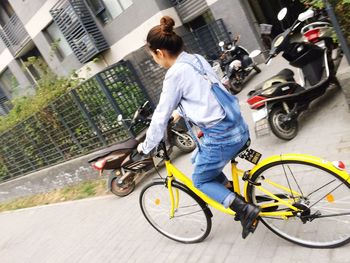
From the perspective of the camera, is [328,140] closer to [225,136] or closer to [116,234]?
[225,136]

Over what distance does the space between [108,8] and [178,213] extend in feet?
39.7

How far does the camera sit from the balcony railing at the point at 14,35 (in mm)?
18297

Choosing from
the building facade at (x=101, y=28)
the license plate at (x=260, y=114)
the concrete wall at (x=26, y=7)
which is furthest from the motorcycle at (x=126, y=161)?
the concrete wall at (x=26, y=7)

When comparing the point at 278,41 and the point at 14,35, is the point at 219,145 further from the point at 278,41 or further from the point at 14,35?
the point at 14,35

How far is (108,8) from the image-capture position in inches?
556

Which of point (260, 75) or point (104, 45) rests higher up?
point (104, 45)

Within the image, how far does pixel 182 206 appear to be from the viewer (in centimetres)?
378

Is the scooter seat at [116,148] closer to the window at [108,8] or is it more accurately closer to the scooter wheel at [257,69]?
the scooter wheel at [257,69]

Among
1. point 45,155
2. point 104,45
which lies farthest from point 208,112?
point 104,45

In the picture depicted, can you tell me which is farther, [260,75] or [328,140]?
[260,75]

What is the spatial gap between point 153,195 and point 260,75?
6.65 meters

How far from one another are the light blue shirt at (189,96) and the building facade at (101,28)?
584 cm

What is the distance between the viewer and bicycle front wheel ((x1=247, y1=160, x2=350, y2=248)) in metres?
2.71

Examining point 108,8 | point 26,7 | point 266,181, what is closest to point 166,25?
point 266,181
